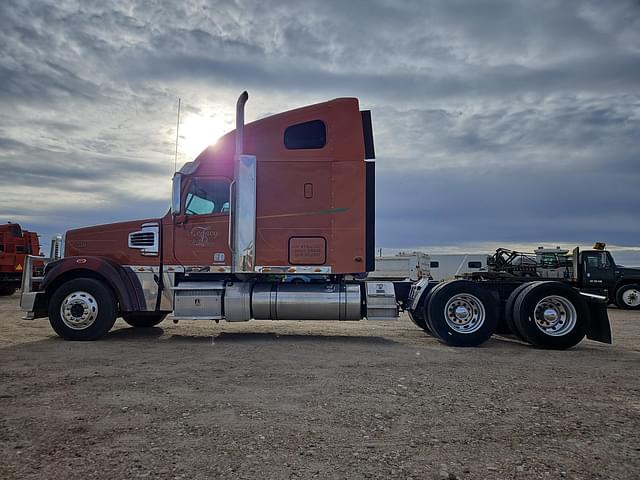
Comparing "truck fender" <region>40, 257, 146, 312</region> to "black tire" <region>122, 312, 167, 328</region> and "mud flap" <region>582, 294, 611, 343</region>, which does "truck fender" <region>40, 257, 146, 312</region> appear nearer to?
"black tire" <region>122, 312, 167, 328</region>

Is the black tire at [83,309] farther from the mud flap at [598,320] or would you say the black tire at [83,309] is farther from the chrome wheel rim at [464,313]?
the mud flap at [598,320]

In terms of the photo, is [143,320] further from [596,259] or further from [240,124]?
[596,259]

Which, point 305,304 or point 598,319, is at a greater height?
point 305,304

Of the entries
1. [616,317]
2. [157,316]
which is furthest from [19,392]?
[616,317]

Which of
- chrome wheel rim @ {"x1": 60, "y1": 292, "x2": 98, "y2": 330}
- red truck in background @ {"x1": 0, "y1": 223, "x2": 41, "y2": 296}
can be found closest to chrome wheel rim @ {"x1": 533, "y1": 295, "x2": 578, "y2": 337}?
chrome wheel rim @ {"x1": 60, "y1": 292, "x2": 98, "y2": 330}

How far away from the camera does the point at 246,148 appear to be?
9.70 metres

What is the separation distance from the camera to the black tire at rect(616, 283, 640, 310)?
20172mm

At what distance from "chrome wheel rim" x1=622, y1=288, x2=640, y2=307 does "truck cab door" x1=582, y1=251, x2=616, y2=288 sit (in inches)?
33.0

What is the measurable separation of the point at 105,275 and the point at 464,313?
21.1 feet

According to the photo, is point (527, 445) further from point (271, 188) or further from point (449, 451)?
point (271, 188)

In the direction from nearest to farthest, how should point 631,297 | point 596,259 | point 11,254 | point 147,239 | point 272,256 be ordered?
point 272,256 < point 147,239 < point 596,259 < point 631,297 < point 11,254

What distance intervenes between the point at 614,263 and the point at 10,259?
23.7 meters

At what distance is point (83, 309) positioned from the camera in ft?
30.7

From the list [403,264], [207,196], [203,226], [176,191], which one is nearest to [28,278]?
[176,191]
